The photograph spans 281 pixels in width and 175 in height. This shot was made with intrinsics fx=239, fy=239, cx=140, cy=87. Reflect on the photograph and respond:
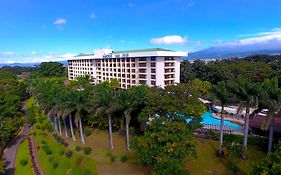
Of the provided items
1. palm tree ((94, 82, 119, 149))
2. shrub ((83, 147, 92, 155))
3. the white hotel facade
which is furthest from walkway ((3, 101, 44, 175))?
the white hotel facade

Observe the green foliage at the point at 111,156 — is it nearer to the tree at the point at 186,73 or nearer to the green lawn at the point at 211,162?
the green lawn at the point at 211,162

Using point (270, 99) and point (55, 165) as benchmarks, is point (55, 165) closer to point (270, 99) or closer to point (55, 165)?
point (55, 165)

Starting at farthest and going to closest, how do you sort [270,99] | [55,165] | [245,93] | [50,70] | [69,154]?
1. [50,70]
2. [69,154]
3. [55,165]
4. [245,93]
5. [270,99]

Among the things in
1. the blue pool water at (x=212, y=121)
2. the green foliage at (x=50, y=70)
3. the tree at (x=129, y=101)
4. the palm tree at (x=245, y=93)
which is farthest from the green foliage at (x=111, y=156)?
the green foliage at (x=50, y=70)

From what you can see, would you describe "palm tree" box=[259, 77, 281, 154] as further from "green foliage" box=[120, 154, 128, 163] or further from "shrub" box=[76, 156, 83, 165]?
"shrub" box=[76, 156, 83, 165]

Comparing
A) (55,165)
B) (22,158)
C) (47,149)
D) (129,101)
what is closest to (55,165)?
(55,165)
